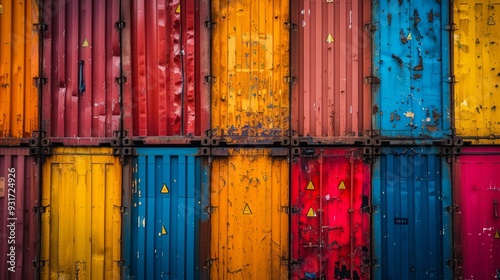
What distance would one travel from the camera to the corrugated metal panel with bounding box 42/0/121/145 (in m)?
6.78

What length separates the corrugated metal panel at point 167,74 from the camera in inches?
266

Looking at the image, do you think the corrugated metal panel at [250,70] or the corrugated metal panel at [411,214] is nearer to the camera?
the corrugated metal panel at [411,214]

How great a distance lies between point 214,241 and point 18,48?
4.69m

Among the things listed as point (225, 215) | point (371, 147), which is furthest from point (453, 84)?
point (225, 215)

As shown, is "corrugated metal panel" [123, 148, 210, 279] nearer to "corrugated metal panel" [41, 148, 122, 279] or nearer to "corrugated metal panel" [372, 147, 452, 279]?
"corrugated metal panel" [41, 148, 122, 279]

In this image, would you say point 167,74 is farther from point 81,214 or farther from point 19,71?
point 81,214

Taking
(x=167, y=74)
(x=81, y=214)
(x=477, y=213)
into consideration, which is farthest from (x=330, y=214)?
(x=81, y=214)

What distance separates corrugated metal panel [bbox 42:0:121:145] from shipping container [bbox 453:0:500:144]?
576 cm

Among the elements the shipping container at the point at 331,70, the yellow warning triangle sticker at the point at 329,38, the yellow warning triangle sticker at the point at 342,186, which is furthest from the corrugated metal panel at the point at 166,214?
the yellow warning triangle sticker at the point at 329,38

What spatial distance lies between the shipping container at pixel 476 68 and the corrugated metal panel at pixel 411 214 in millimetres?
822

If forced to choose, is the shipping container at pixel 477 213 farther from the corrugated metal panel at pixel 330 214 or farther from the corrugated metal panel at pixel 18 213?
the corrugated metal panel at pixel 18 213

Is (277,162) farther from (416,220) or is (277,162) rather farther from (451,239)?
(451,239)

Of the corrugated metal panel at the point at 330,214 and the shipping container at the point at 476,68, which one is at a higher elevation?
the shipping container at the point at 476,68

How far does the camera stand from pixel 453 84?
21.9 feet
